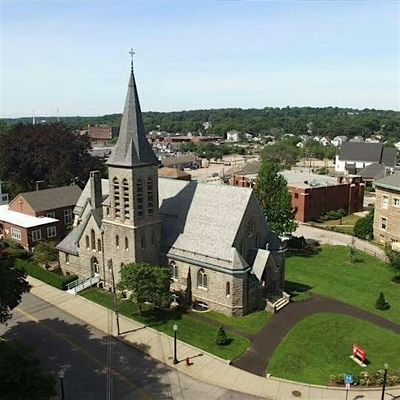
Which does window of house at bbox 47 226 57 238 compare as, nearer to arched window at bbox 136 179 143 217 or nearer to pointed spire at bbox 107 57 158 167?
pointed spire at bbox 107 57 158 167

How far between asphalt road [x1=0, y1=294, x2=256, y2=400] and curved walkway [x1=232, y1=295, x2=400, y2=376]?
4346 millimetres

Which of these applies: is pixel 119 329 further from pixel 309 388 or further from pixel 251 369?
pixel 309 388

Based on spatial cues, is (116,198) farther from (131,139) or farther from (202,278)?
(202,278)

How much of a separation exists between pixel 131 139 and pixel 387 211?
43216mm

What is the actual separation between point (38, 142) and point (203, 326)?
196ft

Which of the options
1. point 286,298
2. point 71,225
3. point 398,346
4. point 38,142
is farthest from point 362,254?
point 38,142

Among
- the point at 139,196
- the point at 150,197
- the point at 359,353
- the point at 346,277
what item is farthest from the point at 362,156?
the point at 359,353

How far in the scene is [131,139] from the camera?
1700 inches

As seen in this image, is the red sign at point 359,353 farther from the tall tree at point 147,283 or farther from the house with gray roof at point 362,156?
the house with gray roof at point 362,156

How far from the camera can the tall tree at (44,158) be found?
8350 cm

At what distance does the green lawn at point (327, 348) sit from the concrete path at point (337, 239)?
23.4 meters

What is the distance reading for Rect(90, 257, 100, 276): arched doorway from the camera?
161ft

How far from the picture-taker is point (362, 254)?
6281 centimetres

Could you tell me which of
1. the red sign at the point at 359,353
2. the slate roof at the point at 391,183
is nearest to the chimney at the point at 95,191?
the red sign at the point at 359,353
